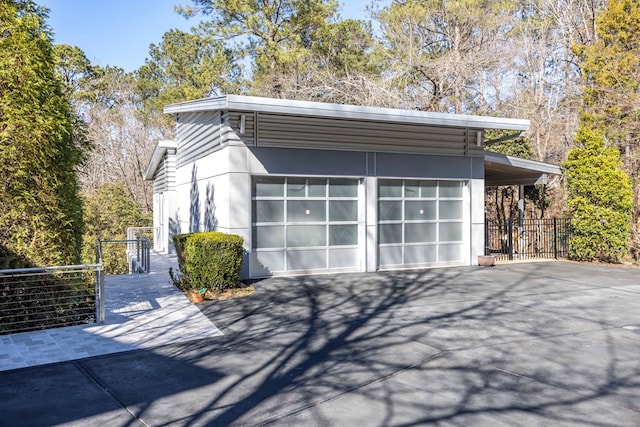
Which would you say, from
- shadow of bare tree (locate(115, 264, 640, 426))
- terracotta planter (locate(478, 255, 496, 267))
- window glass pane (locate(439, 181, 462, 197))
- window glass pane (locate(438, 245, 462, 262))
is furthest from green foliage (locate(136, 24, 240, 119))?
shadow of bare tree (locate(115, 264, 640, 426))

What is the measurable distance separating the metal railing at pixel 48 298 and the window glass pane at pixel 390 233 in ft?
20.6

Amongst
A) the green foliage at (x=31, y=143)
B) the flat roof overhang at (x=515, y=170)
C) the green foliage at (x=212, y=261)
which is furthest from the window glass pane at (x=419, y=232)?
the green foliage at (x=31, y=143)

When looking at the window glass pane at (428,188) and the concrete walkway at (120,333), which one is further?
the window glass pane at (428,188)

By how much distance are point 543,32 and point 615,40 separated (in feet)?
15.8

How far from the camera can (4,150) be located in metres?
6.09

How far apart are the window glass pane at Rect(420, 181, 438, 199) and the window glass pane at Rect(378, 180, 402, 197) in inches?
24.0

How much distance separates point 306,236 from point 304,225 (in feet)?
0.79

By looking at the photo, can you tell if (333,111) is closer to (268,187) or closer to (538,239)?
(268,187)

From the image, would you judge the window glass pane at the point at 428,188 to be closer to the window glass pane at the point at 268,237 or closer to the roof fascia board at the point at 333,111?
the roof fascia board at the point at 333,111

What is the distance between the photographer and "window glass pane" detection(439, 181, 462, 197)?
11.8 m

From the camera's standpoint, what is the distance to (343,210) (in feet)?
35.3

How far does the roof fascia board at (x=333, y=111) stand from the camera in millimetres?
8664

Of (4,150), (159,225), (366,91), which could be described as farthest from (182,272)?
(366,91)

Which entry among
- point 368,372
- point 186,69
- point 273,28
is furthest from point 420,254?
point 186,69
